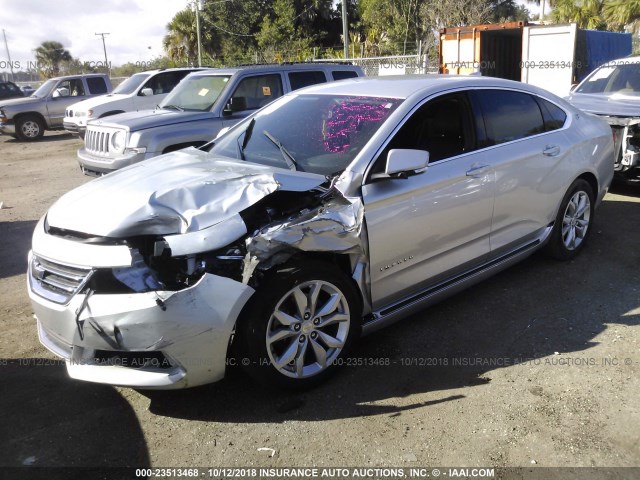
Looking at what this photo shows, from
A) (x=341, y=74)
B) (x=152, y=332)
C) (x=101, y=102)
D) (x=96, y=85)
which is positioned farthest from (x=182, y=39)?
(x=152, y=332)

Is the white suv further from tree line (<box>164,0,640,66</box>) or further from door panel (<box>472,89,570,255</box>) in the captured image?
tree line (<box>164,0,640,66</box>)

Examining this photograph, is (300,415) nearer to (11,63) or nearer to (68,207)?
(68,207)

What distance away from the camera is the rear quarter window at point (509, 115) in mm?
4242

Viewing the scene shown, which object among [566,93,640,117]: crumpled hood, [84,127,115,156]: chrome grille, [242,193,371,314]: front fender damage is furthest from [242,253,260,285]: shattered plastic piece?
[566,93,640,117]: crumpled hood

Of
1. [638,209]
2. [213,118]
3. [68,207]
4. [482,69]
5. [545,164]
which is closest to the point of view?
[68,207]

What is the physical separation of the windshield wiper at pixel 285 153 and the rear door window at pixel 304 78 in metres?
4.51

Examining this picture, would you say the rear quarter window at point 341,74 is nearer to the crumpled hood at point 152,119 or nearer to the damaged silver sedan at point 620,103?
the crumpled hood at point 152,119

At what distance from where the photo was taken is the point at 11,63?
21.4 metres

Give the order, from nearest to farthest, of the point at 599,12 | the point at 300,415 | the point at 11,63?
the point at 300,415 → the point at 11,63 → the point at 599,12

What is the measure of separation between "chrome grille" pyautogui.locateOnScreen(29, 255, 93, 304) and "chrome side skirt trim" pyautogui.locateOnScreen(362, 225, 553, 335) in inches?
66.6

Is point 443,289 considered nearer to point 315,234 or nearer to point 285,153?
point 315,234

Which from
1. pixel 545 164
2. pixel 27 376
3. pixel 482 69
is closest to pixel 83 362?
pixel 27 376

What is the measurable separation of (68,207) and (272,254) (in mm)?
1361

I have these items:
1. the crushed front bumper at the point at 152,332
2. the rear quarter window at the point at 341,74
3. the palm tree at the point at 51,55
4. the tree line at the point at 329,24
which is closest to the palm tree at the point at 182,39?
the tree line at the point at 329,24
